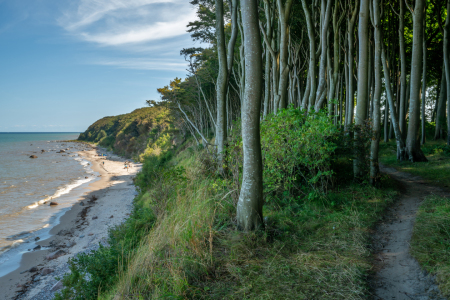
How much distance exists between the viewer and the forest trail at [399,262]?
3.09m

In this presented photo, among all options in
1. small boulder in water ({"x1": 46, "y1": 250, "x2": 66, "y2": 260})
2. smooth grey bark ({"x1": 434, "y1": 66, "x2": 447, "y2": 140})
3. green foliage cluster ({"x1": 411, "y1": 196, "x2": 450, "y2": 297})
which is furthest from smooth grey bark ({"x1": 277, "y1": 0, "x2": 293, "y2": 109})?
smooth grey bark ({"x1": 434, "y1": 66, "x2": 447, "y2": 140})

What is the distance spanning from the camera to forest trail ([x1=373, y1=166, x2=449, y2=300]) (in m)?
3.09

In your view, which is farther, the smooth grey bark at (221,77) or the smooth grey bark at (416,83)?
the smooth grey bark at (416,83)

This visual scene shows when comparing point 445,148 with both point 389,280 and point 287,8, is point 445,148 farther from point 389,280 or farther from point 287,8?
point 389,280

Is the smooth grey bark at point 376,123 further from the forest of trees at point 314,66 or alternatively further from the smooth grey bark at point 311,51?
the smooth grey bark at point 311,51

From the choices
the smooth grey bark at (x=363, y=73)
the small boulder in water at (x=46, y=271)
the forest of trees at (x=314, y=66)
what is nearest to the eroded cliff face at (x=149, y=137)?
the forest of trees at (x=314, y=66)

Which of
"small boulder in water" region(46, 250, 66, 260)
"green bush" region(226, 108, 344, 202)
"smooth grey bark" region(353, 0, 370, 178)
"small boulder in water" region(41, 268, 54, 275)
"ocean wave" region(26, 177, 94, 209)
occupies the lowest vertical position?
"small boulder in water" region(46, 250, 66, 260)

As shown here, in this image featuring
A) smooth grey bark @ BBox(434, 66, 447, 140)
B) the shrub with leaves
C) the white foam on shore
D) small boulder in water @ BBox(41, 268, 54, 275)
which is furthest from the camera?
smooth grey bark @ BBox(434, 66, 447, 140)

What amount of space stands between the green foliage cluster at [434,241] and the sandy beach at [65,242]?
907cm

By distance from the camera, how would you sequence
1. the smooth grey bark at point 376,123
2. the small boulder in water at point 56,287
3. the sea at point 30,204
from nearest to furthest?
1. the smooth grey bark at point 376,123
2. the small boulder in water at point 56,287
3. the sea at point 30,204

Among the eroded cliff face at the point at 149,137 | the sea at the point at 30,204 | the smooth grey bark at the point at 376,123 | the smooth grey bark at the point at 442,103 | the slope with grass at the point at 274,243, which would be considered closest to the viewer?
the slope with grass at the point at 274,243

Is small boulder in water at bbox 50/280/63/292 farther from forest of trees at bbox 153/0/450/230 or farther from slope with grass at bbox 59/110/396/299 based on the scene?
forest of trees at bbox 153/0/450/230

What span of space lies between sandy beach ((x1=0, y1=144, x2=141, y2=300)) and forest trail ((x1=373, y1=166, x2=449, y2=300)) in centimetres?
851

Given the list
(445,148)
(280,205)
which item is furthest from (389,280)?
(445,148)
